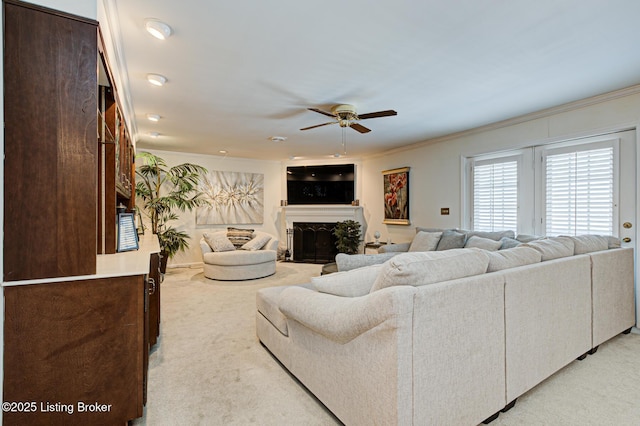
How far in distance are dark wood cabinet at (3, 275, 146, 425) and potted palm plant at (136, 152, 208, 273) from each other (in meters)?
3.91

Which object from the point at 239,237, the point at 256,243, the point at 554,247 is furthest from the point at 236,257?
the point at 554,247

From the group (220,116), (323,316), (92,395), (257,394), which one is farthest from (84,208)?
(220,116)

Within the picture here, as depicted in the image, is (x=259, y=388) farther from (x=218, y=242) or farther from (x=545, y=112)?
(x=545, y=112)

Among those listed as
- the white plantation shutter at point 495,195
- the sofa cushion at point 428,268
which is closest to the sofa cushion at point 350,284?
the sofa cushion at point 428,268

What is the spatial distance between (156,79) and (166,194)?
386 centimetres

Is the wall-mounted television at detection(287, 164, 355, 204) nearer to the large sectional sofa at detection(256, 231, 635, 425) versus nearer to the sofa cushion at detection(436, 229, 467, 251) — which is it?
the sofa cushion at detection(436, 229, 467, 251)

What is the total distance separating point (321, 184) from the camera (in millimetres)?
7230

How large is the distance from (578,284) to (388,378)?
1851mm

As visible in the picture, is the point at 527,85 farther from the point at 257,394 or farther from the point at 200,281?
the point at 200,281

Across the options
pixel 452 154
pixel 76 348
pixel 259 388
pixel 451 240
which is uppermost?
pixel 452 154

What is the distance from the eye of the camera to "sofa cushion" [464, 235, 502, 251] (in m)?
3.65

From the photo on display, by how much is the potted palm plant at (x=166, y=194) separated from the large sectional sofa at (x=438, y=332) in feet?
13.3

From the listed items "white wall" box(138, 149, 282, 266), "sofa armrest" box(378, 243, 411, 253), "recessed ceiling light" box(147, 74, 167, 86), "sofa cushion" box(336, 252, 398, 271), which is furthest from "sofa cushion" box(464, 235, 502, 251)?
"white wall" box(138, 149, 282, 266)

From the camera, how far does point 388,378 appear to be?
1336 mm
